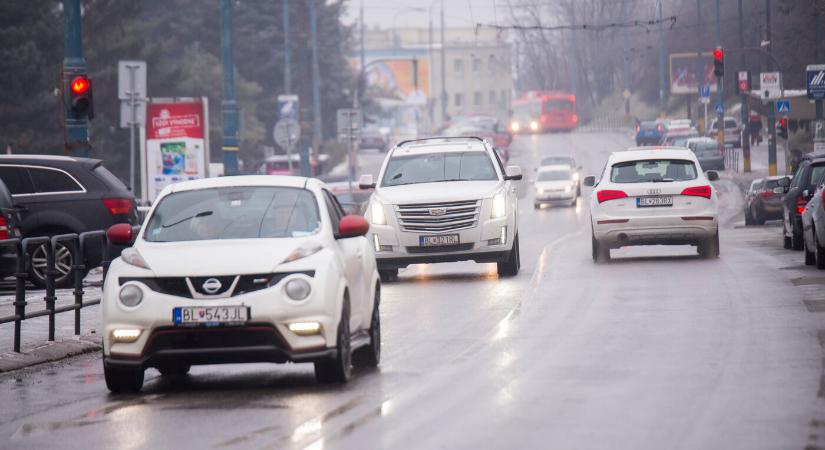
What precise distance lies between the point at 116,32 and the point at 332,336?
2488 inches

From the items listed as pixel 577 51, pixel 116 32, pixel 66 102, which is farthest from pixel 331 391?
pixel 577 51

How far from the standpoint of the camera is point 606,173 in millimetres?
27328

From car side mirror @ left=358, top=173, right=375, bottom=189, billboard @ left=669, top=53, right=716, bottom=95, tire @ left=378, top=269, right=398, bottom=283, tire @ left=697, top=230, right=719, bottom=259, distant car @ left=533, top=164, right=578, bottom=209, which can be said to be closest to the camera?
car side mirror @ left=358, top=173, right=375, bottom=189

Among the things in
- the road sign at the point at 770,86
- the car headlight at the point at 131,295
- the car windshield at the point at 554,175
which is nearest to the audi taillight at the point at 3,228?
the car headlight at the point at 131,295

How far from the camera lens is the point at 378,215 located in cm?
2438

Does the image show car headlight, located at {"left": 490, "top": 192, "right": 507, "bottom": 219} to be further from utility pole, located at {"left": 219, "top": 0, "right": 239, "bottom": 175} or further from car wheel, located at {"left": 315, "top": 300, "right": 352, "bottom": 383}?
utility pole, located at {"left": 219, "top": 0, "right": 239, "bottom": 175}

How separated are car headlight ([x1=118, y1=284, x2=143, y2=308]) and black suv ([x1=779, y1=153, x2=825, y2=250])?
59.7 ft

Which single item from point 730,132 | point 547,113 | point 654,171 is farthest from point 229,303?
point 547,113

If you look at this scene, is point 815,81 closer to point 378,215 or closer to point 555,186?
point 555,186

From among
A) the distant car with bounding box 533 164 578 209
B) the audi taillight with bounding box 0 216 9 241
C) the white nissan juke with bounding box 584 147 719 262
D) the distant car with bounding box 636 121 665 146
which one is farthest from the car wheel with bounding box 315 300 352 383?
the distant car with bounding box 636 121 665 146

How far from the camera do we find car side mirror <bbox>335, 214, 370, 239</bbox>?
42.5 ft

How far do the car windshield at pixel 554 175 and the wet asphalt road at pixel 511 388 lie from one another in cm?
4043

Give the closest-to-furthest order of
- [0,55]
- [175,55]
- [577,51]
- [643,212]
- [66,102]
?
[66,102]
[643,212]
[0,55]
[175,55]
[577,51]

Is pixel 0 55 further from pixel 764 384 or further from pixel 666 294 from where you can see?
pixel 764 384
